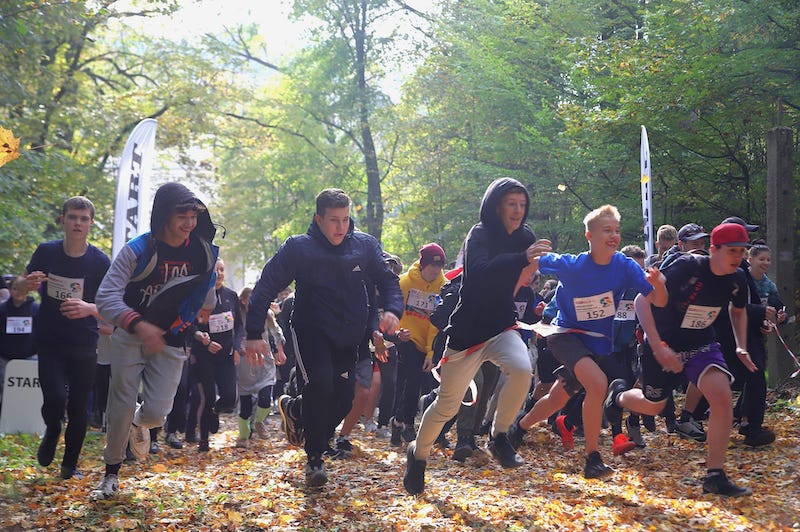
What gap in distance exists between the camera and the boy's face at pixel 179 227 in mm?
6273

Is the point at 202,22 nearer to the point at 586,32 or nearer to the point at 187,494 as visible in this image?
the point at 586,32

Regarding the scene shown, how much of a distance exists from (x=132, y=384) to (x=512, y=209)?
3.01 metres

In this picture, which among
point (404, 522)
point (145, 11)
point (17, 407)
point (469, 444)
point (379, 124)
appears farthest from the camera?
point (379, 124)

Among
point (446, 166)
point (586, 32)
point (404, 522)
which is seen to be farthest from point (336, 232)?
point (446, 166)

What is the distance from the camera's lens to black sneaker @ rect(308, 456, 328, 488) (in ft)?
22.3

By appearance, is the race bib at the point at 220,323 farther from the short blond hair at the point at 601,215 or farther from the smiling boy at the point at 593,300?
the short blond hair at the point at 601,215

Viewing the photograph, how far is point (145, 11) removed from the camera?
78.5 ft

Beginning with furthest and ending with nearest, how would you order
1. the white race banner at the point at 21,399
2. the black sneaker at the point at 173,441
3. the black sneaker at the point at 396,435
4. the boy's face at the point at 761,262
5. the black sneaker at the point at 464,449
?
1. the black sneaker at the point at 173,441
2. the white race banner at the point at 21,399
3. the black sneaker at the point at 396,435
4. the boy's face at the point at 761,262
5. the black sneaker at the point at 464,449

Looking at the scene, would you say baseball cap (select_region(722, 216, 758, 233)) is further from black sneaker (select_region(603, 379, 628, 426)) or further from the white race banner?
the white race banner

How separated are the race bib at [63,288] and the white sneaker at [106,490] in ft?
5.34

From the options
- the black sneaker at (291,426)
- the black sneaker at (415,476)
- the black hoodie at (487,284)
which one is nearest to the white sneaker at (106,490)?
the black sneaker at (291,426)

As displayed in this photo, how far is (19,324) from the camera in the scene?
11328mm

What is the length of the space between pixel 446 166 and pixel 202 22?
398 inches

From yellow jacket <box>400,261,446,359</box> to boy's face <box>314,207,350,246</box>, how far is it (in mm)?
3317
